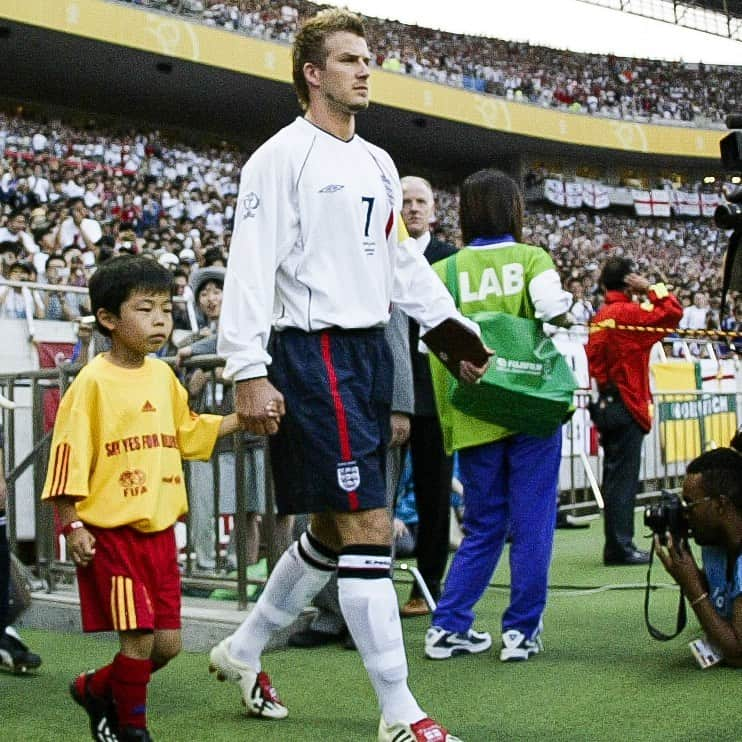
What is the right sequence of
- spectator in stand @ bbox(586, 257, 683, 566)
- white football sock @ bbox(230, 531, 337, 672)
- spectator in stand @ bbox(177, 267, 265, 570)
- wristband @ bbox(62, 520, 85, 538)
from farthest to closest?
spectator in stand @ bbox(586, 257, 683, 566)
spectator in stand @ bbox(177, 267, 265, 570)
white football sock @ bbox(230, 531, 337, 672)
wristband @ bbox(62, 520, 85, 538)

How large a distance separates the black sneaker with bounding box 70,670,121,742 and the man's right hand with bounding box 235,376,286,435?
0.75m

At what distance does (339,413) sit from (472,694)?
3.42ft

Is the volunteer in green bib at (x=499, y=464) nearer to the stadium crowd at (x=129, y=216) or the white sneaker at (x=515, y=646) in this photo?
the white sneaker at (x=515, y=646)

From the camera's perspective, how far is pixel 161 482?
279 centimetres

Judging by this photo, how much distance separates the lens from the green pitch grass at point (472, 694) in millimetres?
2828

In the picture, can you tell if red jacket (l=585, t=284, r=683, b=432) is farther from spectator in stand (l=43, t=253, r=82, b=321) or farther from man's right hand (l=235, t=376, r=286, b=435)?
spectator in stand (l=43, t=253, r=82, b=321)

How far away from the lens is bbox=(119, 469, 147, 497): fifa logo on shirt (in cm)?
275

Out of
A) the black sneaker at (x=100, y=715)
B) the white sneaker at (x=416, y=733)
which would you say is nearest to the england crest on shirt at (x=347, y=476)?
the white sneaker at (x=416, y=733)

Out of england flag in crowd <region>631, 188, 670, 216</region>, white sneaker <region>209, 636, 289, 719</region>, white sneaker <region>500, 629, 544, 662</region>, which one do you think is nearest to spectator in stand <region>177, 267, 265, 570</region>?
white sneaker <region>500, 629, 544, 662</region>

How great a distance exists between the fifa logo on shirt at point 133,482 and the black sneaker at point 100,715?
1.54 ft

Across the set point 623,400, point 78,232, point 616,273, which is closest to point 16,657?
point 623,400

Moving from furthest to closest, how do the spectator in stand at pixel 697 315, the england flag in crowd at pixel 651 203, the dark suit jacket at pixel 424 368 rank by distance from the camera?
the england flag in crowd at pixel 651 203 < the spectator in stand at pixel 697 315 < the dark suit jacket at pixel 424 368

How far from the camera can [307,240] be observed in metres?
2.76

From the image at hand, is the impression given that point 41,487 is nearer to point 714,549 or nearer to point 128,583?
point 128,583
